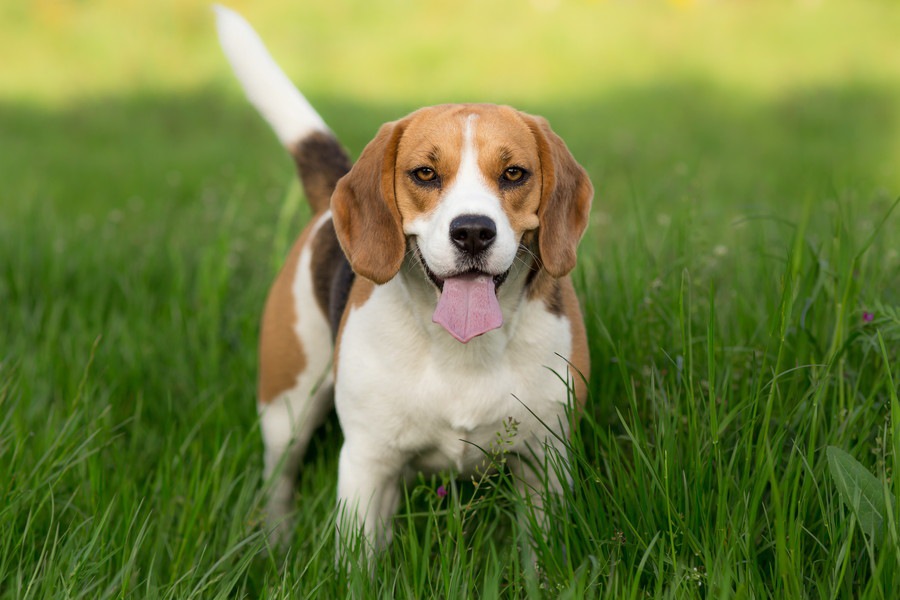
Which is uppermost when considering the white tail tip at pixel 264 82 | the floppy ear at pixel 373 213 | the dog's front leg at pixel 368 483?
the white tail tip at pixel 264 82

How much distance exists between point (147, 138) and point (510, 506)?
764 centimetres

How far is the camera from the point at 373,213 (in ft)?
9.82

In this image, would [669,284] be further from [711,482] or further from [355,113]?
[355,113]

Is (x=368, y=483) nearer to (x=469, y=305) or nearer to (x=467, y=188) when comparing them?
(x=469, y=305)

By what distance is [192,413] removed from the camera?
395 centimetres

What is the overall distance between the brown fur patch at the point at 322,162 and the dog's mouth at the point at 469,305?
1.40m

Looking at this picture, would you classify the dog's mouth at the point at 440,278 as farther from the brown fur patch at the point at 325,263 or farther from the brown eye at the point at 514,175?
the brown fur patch at the point at 325,263

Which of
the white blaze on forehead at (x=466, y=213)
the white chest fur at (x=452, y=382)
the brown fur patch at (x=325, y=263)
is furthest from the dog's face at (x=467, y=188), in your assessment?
the brown fur patch at (x=325, y=263)

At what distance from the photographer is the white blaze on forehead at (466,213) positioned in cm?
271

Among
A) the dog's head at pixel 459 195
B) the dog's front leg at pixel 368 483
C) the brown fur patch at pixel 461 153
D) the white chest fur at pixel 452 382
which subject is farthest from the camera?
the dog's front leg at pixel 368 483

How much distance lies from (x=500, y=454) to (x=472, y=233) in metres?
0.78

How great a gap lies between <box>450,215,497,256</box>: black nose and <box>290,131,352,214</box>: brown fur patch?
1500mm

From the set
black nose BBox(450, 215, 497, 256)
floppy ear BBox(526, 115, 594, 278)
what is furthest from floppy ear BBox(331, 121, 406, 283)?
floppy ear BBox(526, 115, 594, 278)

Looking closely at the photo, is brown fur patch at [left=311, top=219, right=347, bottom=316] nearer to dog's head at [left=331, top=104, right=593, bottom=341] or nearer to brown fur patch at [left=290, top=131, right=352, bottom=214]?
brown fur patch at [left=290, top=131, right=352, bottom=214]
